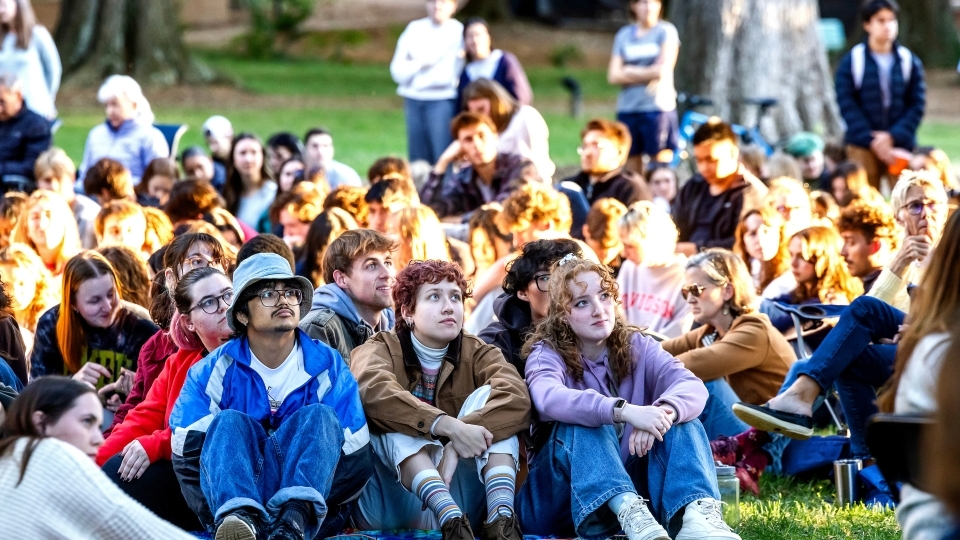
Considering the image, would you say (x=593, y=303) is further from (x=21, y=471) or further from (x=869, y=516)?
(x=21, y=471)

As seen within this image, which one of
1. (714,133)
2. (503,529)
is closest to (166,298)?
(503,529)

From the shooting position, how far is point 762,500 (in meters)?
5.99

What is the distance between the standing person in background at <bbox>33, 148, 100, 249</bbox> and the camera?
378 inches

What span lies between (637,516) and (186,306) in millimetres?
1972

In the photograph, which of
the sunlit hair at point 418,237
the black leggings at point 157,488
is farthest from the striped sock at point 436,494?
the sunlit hair at point 418,237

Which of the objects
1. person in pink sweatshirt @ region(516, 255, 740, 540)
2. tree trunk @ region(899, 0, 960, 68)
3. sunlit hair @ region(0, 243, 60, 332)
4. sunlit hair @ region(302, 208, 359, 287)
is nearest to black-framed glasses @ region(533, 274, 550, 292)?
person in pink sweatshirt @ region(516, 255, 740, 540)

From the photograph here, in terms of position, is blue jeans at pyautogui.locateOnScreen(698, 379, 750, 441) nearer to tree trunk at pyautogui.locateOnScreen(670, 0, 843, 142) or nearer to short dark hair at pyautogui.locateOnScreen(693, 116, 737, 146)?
short dark hair at pyautogui.locateOnScreen(693, 116, 737, 146)

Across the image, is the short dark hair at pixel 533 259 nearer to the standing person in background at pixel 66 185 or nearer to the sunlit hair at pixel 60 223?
the sunlit hair at pixel 60 223

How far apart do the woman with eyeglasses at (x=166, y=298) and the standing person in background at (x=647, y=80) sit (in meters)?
6.62

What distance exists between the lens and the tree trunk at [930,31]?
27.6 meters

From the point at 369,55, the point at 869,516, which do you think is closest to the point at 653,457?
the point at 869,516

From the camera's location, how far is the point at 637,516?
478 centimetres

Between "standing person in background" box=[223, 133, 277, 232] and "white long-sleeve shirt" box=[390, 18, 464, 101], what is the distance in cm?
199

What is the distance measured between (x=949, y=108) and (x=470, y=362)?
73.0ft
